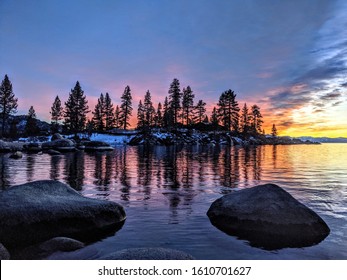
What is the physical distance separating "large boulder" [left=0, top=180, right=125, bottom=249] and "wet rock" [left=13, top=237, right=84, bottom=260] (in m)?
0.42

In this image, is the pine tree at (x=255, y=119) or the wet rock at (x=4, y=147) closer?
the wet rock at (x=4, y=147)

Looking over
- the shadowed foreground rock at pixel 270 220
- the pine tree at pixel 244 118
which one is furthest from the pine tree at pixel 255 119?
the shadowed foreground rock at pixel 270 220

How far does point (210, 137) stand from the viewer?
3875 inches

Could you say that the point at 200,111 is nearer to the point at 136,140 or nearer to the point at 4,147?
the point at 136,140

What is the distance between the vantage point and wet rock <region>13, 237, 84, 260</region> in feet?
20.3

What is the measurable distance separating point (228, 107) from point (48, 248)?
323ft

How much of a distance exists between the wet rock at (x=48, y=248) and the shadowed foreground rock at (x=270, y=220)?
370 cm

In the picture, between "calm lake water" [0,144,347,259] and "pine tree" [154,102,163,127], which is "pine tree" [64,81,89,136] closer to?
"pine tree" [154,102,163,127]

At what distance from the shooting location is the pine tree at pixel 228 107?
331ft

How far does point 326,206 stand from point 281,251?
5.09m

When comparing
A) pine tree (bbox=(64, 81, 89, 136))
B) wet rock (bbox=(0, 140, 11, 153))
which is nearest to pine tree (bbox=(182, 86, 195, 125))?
pine tree (bbox=(64, 81, 89, 136))

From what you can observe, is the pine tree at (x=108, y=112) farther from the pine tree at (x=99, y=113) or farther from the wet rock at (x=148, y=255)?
the wet rock at (x=148, y=255)

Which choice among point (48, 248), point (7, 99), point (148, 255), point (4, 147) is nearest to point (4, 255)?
point (48, 248)

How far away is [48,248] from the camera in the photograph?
641 centimetres
